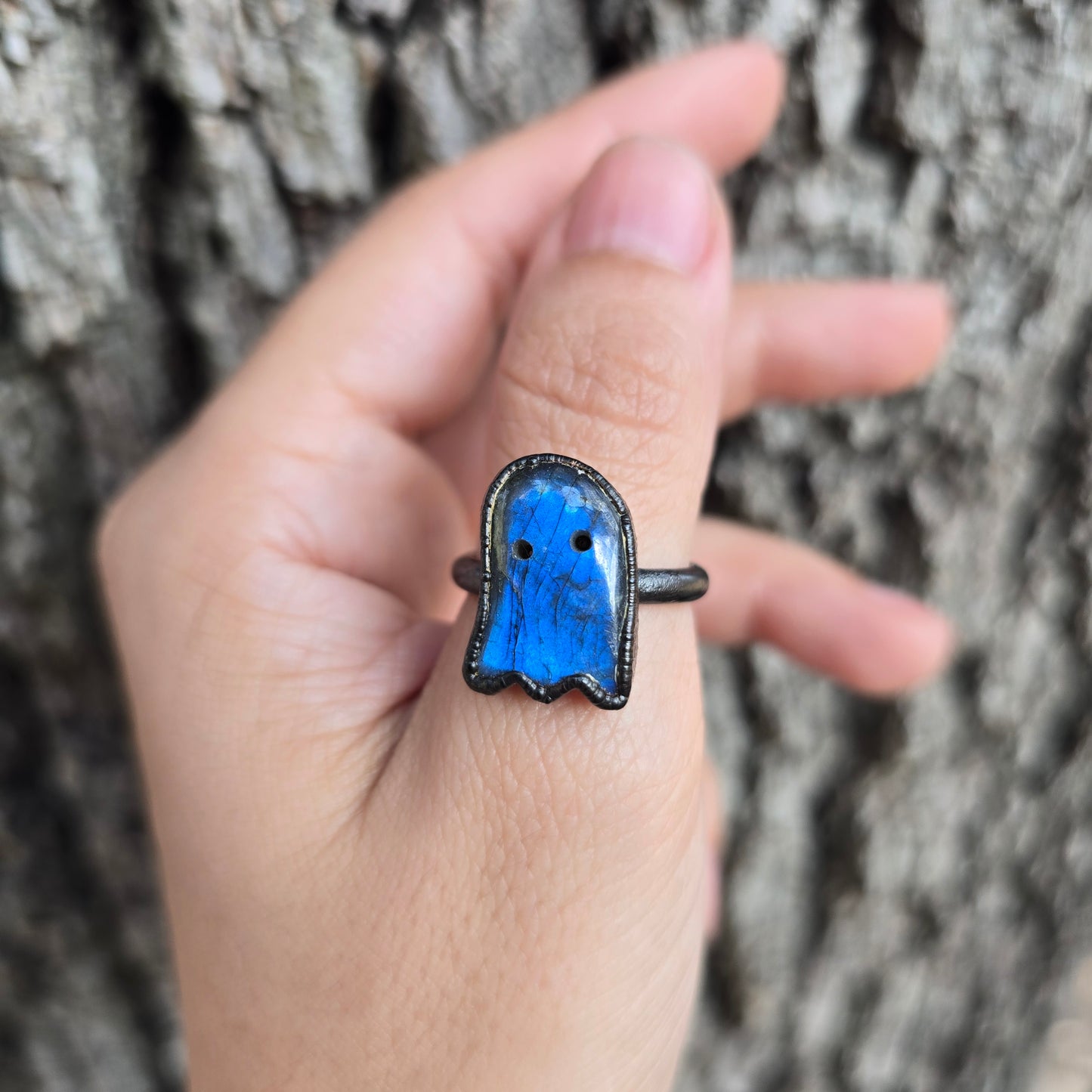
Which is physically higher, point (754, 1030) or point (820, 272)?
point (820, 272)

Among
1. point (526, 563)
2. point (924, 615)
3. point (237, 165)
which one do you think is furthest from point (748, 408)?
point (237, 165)

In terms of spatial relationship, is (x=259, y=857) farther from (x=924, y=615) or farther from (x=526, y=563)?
(x=924, y=615)

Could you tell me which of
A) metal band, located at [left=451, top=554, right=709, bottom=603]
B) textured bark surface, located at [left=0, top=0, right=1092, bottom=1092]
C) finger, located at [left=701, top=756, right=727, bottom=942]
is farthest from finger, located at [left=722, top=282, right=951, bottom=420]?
finger, located at [left=701, top=756, right=727, bottom=942]

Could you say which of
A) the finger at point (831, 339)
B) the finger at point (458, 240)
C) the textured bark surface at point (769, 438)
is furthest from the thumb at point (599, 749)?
the textured bark surface at point (769, 438)

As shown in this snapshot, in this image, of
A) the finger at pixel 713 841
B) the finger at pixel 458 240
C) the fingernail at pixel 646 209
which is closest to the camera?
the fingernail at pixel 646 209

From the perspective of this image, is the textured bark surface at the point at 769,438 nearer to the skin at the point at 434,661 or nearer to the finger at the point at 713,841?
the finger at the point at 713,841

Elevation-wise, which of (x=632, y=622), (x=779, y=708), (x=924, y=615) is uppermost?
(x=632, y=622)
